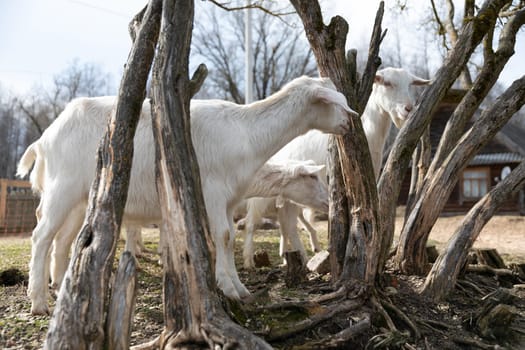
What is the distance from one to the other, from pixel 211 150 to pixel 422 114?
2.66m

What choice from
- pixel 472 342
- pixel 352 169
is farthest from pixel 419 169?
pixel 472 342

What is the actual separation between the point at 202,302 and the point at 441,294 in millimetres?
3578

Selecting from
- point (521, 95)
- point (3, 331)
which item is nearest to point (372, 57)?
point (521, 95)

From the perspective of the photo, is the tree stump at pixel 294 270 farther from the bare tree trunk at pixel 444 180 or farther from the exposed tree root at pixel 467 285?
the exposed tree root at pixel 467 285

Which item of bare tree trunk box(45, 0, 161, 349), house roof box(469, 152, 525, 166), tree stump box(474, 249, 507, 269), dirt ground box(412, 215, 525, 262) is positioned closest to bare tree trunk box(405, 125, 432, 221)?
tree stump box(474, 249, 507, 269)

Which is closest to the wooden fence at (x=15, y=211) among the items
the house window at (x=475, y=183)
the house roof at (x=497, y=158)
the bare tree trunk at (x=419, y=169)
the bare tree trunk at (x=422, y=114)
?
the bare tree trunk at (x=419, y=169)

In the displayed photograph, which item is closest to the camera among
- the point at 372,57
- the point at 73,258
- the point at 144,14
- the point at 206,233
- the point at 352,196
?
the point at 73,258

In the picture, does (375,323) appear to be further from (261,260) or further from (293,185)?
(261,260)

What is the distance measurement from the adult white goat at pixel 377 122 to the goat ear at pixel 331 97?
3008mm

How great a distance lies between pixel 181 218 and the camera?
3686mm

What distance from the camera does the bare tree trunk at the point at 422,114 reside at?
19.9ft

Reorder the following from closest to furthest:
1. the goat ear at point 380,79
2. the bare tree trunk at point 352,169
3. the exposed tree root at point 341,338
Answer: the exposed tree root at point 341,338 < the bare tree trunk at point 352,169 < the goat ear at point 380,79

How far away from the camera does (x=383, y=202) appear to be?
6.01 metres

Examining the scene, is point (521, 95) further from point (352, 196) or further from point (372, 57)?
point (352, 196)
